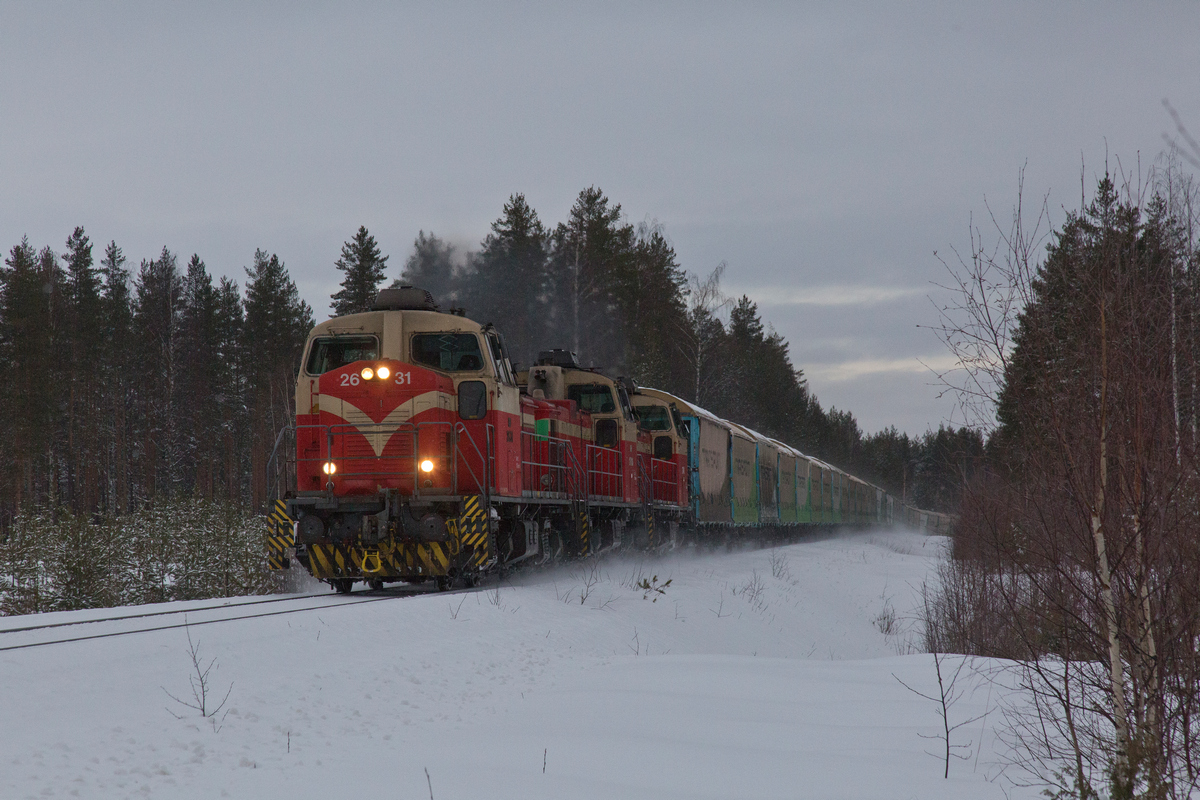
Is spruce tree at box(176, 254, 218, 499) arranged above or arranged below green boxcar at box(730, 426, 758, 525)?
above

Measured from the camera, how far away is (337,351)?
13031mm

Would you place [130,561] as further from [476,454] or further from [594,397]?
[594,397]

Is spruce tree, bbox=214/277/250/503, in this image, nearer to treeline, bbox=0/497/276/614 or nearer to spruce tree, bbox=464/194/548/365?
spruce tree, bbox=464/194/548/365

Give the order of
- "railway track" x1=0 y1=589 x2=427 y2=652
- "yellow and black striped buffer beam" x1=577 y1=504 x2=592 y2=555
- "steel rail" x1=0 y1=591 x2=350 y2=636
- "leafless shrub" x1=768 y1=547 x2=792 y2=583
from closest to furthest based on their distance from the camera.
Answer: "railway track" x1=0 y1=589 x2=427 y2=652 → "steel rail" x1=0 y1=591 x2=350 y2=636 → "yellow and black striped buffer beam" x1=577 y1=504 x2=592 y2=555 → "leafless shrub" x1=768 y1=547 x2=792 y2=583

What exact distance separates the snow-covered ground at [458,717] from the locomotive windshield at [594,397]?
7.53 m

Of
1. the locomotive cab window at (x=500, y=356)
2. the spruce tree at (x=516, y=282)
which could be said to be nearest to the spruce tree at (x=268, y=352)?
the spruce tree at (x=516, y=282)

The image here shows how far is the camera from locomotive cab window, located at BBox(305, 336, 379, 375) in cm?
1295

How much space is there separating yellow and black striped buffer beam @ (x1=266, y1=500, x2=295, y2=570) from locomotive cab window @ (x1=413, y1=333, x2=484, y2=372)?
8.59 feet

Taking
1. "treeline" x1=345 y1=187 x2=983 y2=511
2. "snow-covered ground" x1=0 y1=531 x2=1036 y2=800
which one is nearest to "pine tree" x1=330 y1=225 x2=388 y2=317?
"treeline" x1=345 y1=187 x2=983 y2=511

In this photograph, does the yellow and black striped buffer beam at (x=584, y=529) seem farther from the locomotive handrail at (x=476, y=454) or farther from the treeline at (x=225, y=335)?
the treeline at (x=225, y=335)

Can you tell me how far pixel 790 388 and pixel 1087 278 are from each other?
81.8 m

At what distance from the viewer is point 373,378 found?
12.3 meters

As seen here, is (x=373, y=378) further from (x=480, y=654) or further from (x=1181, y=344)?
(x=1181, y=344)

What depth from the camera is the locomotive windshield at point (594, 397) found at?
18.0 metres
